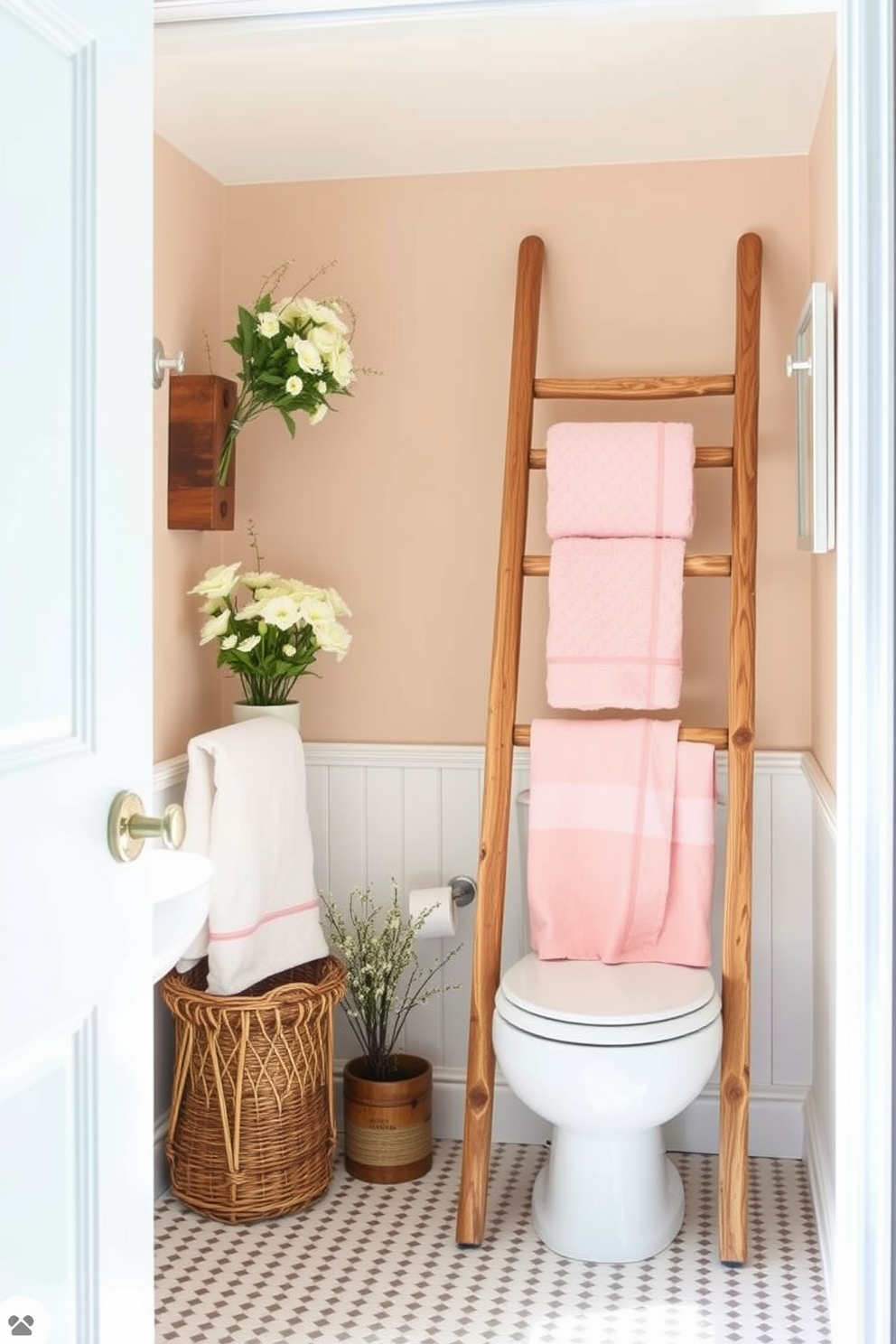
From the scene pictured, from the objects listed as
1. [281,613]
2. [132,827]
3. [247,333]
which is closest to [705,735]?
[281,613]

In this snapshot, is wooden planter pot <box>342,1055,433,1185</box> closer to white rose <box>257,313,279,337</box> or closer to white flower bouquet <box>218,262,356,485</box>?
white flower bouquet <box>218,262,356,485</box>

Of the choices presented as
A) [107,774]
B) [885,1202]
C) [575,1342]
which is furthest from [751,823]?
[107,774]

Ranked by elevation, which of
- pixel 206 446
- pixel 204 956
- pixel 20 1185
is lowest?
pixel 204 956

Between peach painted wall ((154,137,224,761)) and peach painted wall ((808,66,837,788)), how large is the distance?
130 cm

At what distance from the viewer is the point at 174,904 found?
1587 mm

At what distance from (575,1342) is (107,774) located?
4.94ft

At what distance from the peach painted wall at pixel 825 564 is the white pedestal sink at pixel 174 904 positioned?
4.07ft

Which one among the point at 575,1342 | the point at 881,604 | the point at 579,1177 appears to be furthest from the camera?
the point at 579,1177

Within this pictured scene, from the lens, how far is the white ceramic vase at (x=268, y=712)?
2.95m

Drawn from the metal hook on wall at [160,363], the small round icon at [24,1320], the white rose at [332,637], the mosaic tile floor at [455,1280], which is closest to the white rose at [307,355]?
the metal hook on wall at [160,363]

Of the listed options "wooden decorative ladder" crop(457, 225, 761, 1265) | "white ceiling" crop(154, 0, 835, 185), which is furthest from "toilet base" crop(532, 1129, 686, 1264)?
"white ceiling" crop(154, 0, 835, 185)

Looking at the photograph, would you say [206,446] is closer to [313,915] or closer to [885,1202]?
[313,915]

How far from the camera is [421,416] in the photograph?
3156mm

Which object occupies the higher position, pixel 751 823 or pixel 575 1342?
pixel 751 823
